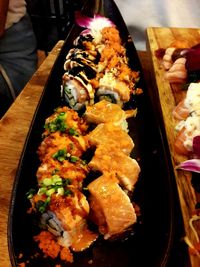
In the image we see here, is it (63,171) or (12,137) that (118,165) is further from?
(12,137)

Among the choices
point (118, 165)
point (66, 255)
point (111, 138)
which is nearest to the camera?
point (66, 255)

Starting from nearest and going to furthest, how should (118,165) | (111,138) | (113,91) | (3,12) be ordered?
(118,165)
(111,138)
(113,91)
(3,12)

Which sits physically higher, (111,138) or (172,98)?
(111,138)

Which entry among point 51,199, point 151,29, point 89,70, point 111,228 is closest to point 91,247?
point 111,228

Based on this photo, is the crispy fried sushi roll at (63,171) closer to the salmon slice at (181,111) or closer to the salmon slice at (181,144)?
the salmon slice at (181,144)

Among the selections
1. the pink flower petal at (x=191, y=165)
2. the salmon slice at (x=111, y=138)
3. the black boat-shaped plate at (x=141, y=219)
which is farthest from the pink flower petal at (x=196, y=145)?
the salmon slice at (x=111, y=138)

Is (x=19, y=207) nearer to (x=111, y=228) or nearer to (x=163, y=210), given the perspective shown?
(x=111, y=228)

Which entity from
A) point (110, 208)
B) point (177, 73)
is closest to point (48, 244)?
point (110, 208)
